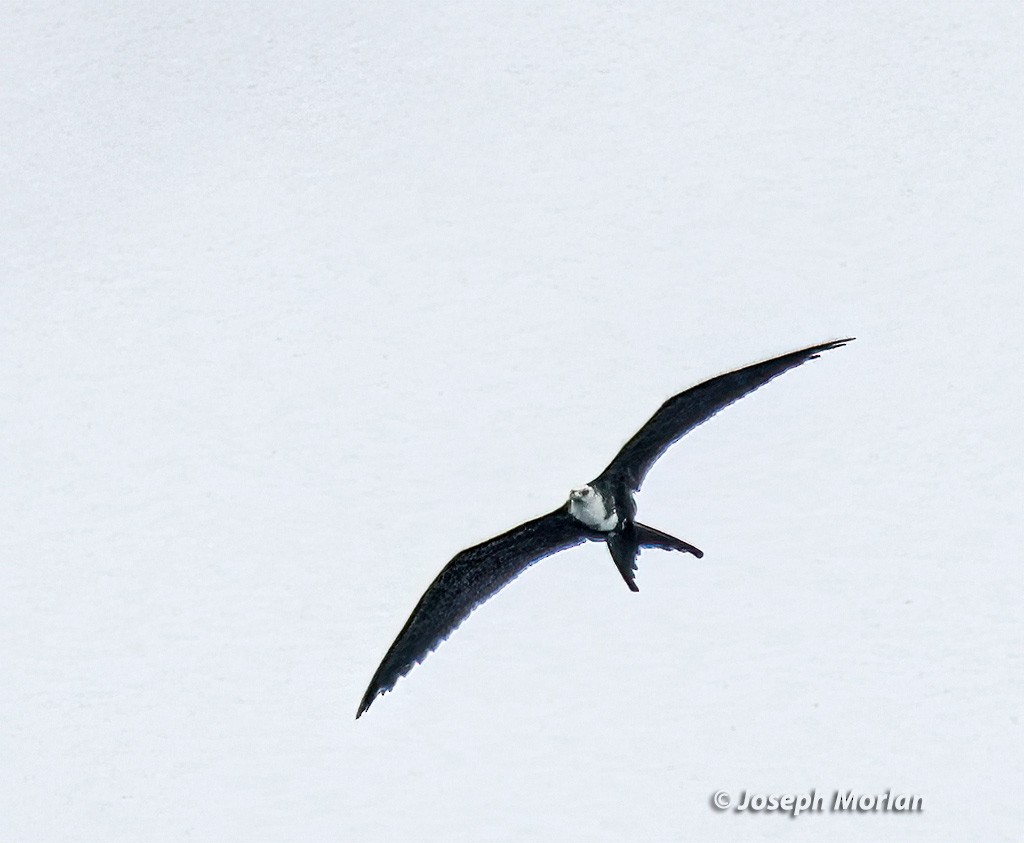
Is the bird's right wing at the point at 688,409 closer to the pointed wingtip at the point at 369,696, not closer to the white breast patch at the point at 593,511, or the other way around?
the white breast patch at the point at 593,511

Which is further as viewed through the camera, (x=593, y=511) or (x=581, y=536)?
(x=581, y=536)

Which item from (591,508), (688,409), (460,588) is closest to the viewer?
(688,409)

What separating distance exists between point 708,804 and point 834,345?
380 centimetres

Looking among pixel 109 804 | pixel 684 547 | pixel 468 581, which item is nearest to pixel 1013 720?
pixel 684 547

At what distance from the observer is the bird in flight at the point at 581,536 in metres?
11.3

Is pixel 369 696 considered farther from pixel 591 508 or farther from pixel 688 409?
pixel 688 409

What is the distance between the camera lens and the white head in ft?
37.7

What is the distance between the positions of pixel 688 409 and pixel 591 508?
1.02m

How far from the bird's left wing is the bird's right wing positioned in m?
0.58

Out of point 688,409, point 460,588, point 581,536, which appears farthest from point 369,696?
point 688,409

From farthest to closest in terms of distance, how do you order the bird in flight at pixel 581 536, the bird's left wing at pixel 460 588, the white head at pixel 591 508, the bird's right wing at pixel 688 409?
the bird's left wing at pixel 460 588
the white head at pixel 591 508
the bird in flight at pixel 581 536
the bird's right wing at pixel 688 409

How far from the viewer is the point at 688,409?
11406mm

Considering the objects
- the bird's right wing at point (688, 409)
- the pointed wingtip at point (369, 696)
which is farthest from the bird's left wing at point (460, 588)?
the bird's right wing at point (688, 409)

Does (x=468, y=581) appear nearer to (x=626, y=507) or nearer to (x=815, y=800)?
(x=626, y=507)
